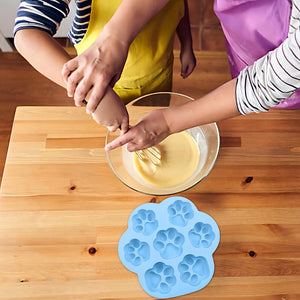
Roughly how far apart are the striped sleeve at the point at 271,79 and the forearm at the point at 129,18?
196 millimetres

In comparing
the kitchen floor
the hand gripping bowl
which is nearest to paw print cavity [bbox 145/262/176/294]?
the hand gripping bowl

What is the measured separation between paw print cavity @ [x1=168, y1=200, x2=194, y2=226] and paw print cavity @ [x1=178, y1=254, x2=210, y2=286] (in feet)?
0.22

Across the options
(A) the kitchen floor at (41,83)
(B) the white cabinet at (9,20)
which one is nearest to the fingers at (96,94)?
(B) the white cabinet at (9,20)

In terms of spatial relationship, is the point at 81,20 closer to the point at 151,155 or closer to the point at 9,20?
the point at 151,155

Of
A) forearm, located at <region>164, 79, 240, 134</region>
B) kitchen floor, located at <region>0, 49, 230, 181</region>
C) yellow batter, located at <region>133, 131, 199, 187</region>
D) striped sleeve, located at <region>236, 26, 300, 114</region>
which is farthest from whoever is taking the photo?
kitchen floor, located at <region>0, 49, 230, 181</region>

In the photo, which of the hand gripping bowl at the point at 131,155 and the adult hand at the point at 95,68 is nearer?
the adult hand at the point at 95,68

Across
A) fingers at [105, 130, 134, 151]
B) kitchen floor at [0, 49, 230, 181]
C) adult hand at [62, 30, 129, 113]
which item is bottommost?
kitchen floor at [0, 49, 230, 181]

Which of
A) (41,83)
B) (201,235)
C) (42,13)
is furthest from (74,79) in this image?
(41,83)

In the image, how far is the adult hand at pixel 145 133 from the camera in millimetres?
574

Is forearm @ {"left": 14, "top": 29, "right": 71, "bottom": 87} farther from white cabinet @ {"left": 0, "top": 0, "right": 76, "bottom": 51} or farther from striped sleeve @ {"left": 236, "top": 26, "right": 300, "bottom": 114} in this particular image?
white cabinet @ {"left": 0, "top": 0, "right": 76, "bottom": 51}

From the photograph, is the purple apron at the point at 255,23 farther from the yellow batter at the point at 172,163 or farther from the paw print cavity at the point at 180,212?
the paw print cavity at the point at 180,212

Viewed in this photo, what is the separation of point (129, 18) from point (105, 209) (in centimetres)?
36

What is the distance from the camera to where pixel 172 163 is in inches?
25.8

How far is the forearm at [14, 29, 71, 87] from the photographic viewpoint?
56 cm
